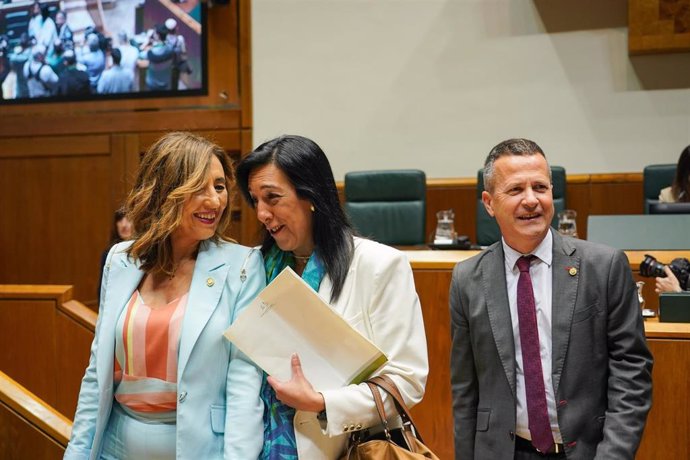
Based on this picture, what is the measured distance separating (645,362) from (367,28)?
5.06 meters

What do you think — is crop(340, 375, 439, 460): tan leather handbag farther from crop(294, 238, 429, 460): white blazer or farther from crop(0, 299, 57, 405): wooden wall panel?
crop(0, 299, 57, 405): wooden wall panel

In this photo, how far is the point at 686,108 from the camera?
586 cm

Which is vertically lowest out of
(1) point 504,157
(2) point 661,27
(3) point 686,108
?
(1) point 504,157

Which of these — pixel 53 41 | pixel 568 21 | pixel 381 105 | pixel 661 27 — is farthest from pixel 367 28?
pixel 53 41

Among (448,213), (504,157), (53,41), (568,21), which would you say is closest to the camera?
(504,157)

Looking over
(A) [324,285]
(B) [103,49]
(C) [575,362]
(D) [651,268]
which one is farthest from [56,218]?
(C) [575,362]

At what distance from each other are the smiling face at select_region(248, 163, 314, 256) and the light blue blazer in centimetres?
9

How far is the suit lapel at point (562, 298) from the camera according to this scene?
5.49ft

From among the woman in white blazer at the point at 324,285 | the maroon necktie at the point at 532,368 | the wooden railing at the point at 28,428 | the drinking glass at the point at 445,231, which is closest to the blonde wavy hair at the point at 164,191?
the woman in white blazer at the point at 324,285

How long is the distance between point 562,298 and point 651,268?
1217mm

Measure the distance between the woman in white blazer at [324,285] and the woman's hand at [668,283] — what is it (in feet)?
4.62

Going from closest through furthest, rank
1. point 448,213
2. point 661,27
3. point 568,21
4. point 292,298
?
point 292,298 < point 448,213 < point 661,27 < point 568,21

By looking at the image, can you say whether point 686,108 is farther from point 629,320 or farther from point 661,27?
point 629,320

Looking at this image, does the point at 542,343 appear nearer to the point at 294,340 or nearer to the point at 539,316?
the point at 539,316
